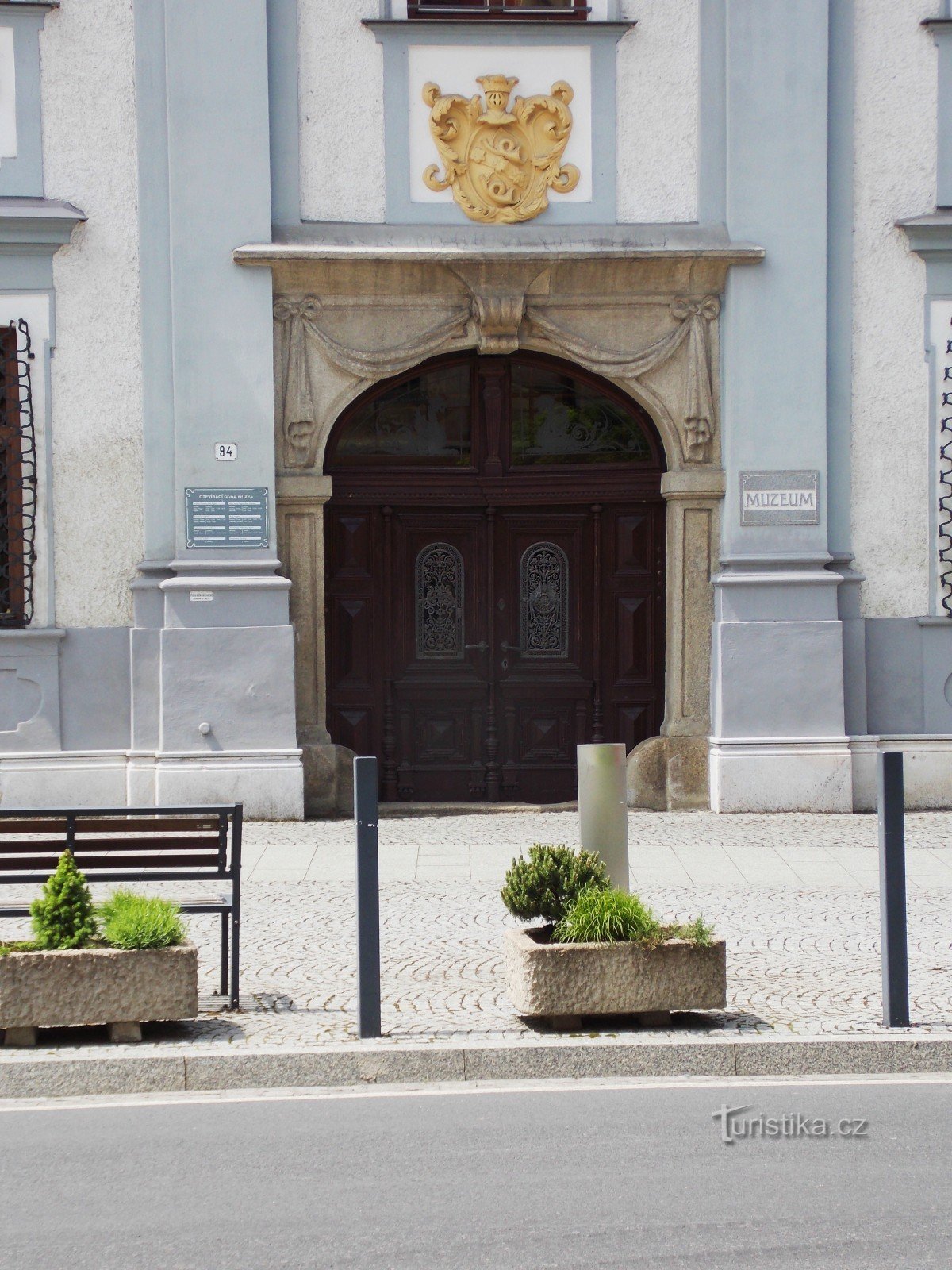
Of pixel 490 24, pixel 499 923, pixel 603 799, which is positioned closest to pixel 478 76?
pixel 490 24

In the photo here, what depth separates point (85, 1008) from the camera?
5.99 m

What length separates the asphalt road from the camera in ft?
13.7

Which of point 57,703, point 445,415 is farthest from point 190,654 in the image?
point 445,415

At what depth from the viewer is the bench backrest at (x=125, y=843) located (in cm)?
660

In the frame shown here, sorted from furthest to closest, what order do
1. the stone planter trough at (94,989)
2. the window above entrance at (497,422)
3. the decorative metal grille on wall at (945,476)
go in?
the window above entrance at (497,422) → the decorative metal grille on wall at (945,476) → the stone planter trough at (94,989)

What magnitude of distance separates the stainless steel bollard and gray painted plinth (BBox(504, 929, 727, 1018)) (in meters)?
0.91

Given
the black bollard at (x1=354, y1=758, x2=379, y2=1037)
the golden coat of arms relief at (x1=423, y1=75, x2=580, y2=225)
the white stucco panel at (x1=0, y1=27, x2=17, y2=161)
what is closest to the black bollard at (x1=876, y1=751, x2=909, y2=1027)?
the black bollard at (x1=354, y1=758, x2=379, y2=1037)

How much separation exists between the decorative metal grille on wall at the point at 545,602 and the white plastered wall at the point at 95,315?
3173 millimetres

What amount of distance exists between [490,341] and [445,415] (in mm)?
902

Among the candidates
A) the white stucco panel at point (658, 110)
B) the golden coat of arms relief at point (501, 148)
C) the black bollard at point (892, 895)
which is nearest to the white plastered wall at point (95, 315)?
the golden coat of arms relief at point (501, 148)

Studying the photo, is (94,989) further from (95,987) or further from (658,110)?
(658,110)

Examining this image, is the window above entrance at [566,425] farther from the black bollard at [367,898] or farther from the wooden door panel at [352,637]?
the black bollard at [367,898]

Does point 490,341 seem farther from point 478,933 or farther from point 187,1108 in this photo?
point 187,1108

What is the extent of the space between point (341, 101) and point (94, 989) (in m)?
8.02
